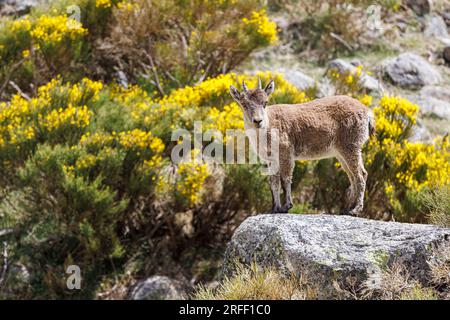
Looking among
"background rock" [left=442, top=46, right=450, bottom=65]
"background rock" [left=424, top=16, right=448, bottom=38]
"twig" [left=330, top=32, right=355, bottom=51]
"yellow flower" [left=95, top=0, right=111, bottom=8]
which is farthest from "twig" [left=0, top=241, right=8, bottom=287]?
"background rock" [left=424, top=16, right=448, bottom=38]

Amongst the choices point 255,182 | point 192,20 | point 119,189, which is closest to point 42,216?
point 119,189

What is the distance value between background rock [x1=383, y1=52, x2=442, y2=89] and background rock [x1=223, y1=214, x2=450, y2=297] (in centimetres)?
1197

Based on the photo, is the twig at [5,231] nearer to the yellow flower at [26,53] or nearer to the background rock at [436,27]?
the yellow flower at [26,53]

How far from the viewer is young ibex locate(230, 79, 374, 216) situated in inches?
286

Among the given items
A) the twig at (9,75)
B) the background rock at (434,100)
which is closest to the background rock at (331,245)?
the twig at (9,75)

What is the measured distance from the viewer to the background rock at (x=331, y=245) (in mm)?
6512

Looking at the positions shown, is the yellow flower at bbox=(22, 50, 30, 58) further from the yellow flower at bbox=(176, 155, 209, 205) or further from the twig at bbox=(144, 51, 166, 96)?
the yellow flower at bbox=(176, 155, 209, 205)

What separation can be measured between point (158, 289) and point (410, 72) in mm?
9943

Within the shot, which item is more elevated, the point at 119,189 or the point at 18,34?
the point at 18,34

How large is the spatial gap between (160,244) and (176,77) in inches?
188

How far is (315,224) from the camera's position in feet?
23.3

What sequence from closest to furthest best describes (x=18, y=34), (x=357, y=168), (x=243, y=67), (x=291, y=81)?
(x=357, y=168) → (x=18, y=34) → (x=291, y=81) → (x=243, y=67)

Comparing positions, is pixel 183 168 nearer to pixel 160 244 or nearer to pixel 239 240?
pixel 160 244
